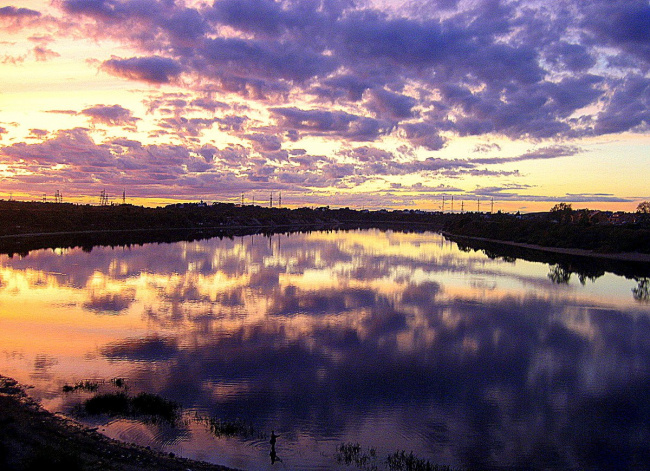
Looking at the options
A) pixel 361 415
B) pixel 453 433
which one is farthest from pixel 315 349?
pixel 453 433

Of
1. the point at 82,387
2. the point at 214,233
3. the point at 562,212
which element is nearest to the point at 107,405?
the point at 82,387

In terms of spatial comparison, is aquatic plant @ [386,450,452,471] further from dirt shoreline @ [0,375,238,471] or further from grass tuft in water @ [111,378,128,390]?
grass tuft in water @ [111,378,128,390]

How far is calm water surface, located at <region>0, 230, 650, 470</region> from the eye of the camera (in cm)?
988

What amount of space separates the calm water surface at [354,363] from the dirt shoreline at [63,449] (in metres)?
0.63

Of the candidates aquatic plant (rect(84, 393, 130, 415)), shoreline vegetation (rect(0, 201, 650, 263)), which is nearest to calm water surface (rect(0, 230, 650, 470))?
aquatic plant (rect(84, 393, 130, 415))

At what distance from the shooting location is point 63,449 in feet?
26.2

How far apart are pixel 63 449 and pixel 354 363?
27.7 ft

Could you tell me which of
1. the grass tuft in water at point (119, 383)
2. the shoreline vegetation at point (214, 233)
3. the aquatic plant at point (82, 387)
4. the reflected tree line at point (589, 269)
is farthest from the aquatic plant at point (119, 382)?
the shoreline vegetation at point (214, 233)

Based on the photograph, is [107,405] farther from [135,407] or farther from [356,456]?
[356,456]

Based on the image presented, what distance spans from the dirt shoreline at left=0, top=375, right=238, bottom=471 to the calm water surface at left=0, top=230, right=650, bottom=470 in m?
0.63

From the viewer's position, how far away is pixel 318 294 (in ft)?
88.7

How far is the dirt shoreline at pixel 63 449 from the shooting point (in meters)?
7.29

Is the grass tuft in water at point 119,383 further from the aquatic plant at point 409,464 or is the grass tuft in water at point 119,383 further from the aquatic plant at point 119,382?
the aquatic plant at point 409,464

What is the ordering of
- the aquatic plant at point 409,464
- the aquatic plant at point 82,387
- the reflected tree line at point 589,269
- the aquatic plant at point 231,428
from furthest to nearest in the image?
the reflected tree line at point 589,269 → the aquatic plant at point 82,387 → the aquatic plant at point 231,428 → the aquatic plant at point 409,464
